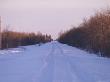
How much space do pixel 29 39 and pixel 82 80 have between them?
260ft

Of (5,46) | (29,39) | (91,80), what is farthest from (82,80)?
(29,39)

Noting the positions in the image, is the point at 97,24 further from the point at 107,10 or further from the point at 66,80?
the point at 66,80

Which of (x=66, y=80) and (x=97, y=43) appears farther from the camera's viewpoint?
(x=97, y=43)

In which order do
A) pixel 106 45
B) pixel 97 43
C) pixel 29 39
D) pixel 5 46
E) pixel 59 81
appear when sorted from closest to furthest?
1. pixel 59 81
2. pixel 106 45
3. pixel 97 43
4. pixel 5 46
5. pixel 29 39

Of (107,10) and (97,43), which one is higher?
(107,10)

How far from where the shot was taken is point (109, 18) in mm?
31625

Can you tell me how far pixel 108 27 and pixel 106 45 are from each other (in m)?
Result: 1.87

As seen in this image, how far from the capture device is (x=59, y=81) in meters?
11.9

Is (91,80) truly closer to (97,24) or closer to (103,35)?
(103,35)

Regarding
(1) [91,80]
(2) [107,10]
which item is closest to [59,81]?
(1) [91,80]

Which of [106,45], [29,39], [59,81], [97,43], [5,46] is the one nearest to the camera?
[59,81]

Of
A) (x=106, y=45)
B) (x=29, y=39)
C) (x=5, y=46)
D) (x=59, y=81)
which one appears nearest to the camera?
(x=59, y=81)

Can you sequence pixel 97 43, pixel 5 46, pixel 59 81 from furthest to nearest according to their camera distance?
pixel 5 46 < pixel 97 43 < pixel 59 81

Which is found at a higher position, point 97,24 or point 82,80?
point 97,24
